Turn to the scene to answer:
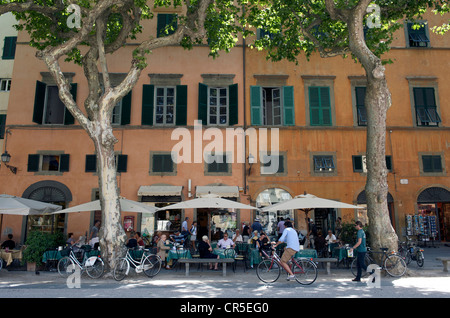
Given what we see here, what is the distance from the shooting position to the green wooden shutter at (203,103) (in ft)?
55.4

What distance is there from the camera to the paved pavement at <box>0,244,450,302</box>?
7.28 m

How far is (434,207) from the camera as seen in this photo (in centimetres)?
1691

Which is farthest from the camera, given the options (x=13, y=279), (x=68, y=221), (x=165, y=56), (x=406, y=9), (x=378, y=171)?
(x=165, y=56)

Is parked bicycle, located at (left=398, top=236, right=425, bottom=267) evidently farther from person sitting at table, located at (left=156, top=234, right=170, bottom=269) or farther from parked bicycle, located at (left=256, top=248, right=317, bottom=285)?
person sitting at table, located at (left=156, top=234, right=170, bottom=269)

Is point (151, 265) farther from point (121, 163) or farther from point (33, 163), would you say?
point (33, 163)

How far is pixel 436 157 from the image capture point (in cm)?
1709

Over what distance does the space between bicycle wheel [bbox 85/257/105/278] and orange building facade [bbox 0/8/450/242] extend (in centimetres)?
648

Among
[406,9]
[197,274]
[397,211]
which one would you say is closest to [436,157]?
[397,211]

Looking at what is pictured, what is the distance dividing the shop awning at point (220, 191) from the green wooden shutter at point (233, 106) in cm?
314

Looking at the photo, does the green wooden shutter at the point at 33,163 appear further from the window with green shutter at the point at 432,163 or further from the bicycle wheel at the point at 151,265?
the window with green shutter at the point at 432,163

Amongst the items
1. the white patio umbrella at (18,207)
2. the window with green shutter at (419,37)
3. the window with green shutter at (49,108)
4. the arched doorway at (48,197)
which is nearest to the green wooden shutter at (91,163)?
the arched doorway at (48,197)

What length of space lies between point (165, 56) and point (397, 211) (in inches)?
538

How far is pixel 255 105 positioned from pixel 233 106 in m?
1.11

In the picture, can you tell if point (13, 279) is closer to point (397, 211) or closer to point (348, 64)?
point (397, 211)
